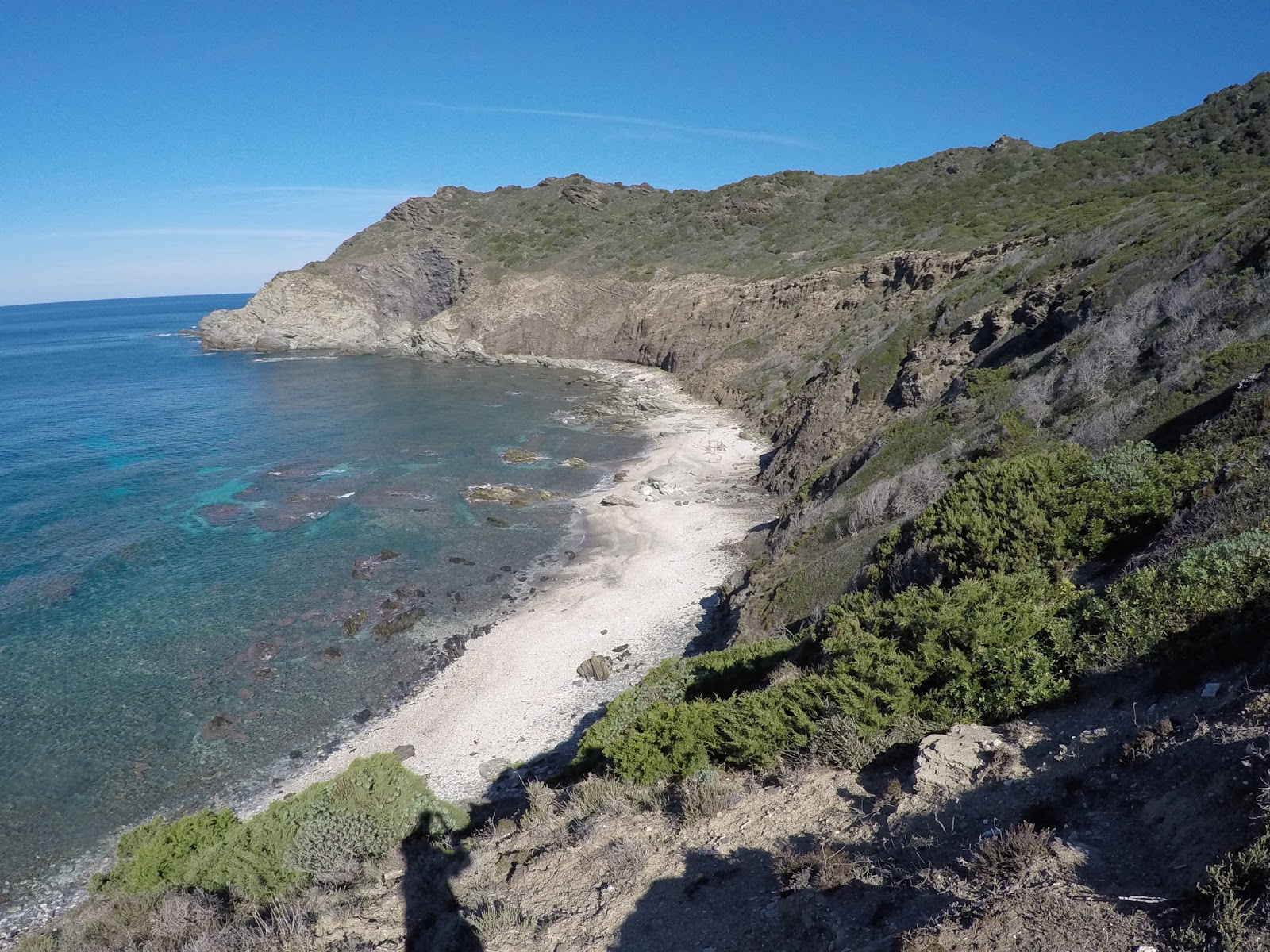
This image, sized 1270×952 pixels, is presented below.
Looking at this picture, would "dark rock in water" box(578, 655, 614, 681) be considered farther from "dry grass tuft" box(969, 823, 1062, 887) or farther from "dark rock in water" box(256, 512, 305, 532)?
"dark rock in water" box(256, 512, 305, 532)

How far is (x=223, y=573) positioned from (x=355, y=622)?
26.1 ft

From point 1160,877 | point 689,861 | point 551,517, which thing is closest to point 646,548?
point 551,517

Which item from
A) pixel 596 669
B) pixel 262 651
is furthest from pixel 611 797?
pixel 262 651

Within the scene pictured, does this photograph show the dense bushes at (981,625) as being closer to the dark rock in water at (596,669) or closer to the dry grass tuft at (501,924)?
the dry grass tuft at (501,924)

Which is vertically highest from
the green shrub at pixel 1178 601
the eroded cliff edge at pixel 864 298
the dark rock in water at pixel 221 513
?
the eroded cliff edge at pixel 864 298

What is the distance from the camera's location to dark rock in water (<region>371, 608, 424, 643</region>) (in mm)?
24223

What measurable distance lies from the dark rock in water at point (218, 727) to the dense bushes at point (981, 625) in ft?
42.4

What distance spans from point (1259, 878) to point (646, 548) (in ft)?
87.5

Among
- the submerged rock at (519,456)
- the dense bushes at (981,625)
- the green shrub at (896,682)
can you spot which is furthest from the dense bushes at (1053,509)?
the submerged rock at (519,456)

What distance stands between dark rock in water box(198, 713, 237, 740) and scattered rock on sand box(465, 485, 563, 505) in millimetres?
17590

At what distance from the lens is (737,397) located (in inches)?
2211

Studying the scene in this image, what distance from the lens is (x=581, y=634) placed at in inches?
938

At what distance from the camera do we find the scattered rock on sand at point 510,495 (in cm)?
3638

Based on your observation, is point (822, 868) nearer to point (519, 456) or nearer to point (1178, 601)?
point (1178, 601)
